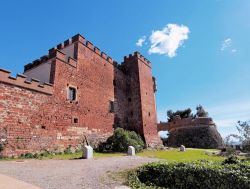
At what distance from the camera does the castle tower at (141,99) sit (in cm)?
2503

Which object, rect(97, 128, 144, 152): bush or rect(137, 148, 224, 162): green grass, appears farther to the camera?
rect(97, 128, 144, 152): bush

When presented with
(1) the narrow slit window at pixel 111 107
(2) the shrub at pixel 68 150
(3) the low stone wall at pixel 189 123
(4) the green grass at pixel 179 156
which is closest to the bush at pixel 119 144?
(4) the green grass at pixel 179 156

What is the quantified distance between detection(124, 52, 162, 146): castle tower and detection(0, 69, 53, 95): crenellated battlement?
12.3 m

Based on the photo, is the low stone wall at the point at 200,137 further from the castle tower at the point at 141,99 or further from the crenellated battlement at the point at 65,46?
the crenellated battlement at the point at 65,46

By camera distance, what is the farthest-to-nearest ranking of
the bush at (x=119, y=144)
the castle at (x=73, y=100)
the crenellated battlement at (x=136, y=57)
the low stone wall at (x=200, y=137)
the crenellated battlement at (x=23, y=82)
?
the low stone wall at (x=200, y=137)
the crenellated battlement at (x=136, y=57)
the bush at (x=119, y=144)
the castle at (x=73, y=100)
the crenellated battlement at (x=23, y=82)

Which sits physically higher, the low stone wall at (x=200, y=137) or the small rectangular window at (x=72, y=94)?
the small rectangular window at (x=72, y=94)

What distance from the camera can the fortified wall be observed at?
34469mm

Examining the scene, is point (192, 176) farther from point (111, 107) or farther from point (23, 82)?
point (111, 107)

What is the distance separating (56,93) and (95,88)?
547 cm

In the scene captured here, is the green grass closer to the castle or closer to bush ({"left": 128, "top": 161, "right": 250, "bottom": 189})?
bush ({"left": 128, "top": 161, "right": 250, "bottom": 189})

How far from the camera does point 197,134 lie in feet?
115

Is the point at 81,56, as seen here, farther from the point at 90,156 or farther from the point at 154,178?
the point at 154,178

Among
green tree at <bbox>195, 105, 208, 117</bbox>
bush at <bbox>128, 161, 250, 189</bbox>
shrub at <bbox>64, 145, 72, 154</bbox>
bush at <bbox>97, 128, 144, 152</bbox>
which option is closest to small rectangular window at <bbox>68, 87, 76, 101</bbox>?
shrub at <bbox>64, 145, 72, 154</bbox>

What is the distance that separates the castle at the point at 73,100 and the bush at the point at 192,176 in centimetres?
851
